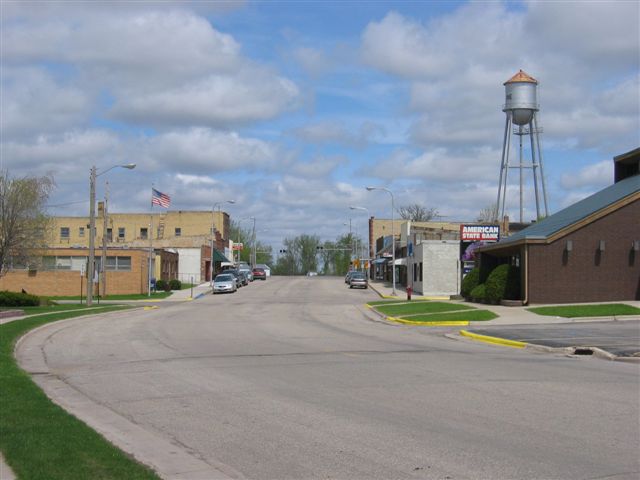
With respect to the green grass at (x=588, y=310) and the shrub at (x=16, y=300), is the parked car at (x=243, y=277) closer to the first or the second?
the shrub at (x=16, y=300)

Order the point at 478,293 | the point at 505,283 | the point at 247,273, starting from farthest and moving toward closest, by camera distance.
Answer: the point at 247,273 < the point at 478,293 < the point at 505,283

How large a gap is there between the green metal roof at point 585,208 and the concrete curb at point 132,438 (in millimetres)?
25720

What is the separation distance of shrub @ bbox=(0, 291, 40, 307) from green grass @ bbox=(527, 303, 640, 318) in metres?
24.6

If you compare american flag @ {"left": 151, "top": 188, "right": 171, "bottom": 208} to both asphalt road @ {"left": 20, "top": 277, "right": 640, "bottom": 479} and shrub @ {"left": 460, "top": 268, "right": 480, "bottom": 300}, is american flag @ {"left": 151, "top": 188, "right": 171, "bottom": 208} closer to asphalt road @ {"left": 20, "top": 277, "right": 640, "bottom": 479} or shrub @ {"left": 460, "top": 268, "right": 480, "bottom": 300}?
shrub @ {"left": 460, "top": 268, "right": 480, "bottom": 300}

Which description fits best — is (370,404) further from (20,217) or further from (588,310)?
(20,217)

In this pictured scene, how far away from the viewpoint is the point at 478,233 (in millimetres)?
54031

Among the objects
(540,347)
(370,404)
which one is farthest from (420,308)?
(370,404)

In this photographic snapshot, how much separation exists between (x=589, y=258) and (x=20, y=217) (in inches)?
1299

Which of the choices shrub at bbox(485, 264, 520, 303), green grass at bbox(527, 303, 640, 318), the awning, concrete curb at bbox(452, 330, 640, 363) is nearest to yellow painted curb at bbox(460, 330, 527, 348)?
concrete curb at bbox(452, 330, 640, 363)

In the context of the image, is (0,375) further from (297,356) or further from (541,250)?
(541,250)

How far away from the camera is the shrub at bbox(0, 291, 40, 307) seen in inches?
1458

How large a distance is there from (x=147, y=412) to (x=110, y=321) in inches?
840

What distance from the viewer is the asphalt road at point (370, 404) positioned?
7.88 meters

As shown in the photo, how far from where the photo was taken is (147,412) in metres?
10.9
